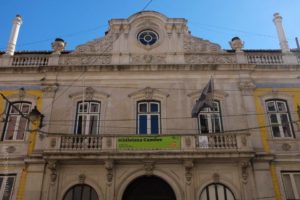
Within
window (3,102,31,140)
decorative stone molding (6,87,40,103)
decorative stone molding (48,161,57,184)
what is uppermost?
decorative stone molding (6,87,40,103)

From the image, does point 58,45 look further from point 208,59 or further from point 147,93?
point 208,59

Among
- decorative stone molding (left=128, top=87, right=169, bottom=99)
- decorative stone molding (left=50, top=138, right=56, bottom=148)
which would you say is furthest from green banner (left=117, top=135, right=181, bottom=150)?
decorative stone molding (left=50, top=138, right=56, bottom=148)

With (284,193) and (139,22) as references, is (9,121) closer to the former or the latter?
(139,22)

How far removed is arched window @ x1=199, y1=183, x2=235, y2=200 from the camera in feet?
47.2

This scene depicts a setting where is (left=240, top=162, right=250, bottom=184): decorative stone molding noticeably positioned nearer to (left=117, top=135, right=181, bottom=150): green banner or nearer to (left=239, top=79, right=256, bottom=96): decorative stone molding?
(left=117, top=135, right=181, bottom=150): green banner

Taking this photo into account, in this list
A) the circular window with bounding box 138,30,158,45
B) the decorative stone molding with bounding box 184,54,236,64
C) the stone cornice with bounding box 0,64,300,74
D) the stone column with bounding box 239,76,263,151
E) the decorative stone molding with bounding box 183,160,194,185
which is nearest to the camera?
the decorative stone molding with bounding box 183,160,194,185

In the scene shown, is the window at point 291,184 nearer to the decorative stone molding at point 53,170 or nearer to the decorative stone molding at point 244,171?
the decorative stone molding at point 244,171

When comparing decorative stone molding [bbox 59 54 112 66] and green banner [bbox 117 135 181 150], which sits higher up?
decorative stone molding [bbox 59 54 112 66]

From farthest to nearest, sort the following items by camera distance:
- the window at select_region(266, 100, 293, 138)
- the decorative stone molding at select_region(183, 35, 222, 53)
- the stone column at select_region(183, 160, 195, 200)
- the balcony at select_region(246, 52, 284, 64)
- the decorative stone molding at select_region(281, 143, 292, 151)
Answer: the decorative stone molding at select_region(183, 35, 222, 53)
the balcony at select_region(246, 52, 284, 64)
the window at select_region(266, 100, 293, 138)
the decorative stone molding at select_region(281, 143, 292, 151)
the stone column at select_region(183, 160, 195, 200)

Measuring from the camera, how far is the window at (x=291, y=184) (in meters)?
14.4

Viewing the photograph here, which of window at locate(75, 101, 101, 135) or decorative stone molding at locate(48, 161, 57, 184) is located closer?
decorative stone molding at locate(48, 161, 57, 184)

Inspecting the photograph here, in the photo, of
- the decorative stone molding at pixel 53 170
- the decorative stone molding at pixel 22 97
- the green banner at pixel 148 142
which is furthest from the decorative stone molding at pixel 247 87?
the decorative stone molding at pixel 22 97

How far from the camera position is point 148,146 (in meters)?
14.6

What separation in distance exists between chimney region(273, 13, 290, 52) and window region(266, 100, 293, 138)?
11.7 ft
